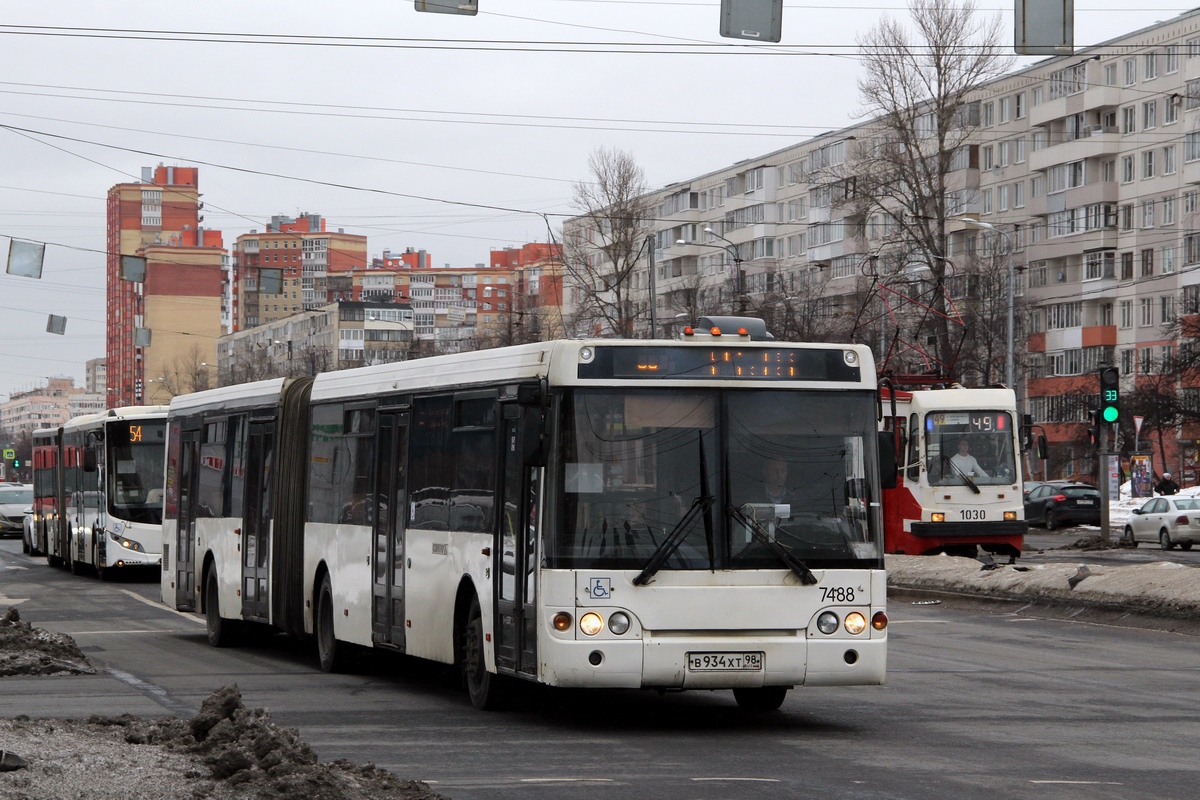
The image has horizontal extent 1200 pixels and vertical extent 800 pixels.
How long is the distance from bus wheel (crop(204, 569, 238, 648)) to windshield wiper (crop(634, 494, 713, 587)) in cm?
816

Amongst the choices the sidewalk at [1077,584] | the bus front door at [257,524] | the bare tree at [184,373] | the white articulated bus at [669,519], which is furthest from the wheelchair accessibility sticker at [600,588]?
the bare tree at [184,373]

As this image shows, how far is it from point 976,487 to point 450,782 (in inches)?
947

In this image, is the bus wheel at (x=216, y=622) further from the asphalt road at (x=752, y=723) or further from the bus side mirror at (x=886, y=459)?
the bus side mirror at (x=886, y=459)

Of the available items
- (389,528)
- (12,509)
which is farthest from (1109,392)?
(12,509)

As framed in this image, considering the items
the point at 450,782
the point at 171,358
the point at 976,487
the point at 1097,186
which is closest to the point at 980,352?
the point at 1097,186

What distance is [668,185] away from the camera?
124250 millimetres

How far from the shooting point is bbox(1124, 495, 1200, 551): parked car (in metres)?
43.5

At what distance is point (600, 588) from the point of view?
437 inches

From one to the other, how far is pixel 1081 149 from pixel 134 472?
64421 mm

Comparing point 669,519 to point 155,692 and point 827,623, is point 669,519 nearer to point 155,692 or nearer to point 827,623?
point 827,623

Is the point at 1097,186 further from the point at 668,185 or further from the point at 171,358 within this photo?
the point at 171,358

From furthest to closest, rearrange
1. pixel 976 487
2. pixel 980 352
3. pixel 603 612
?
1. pixel 980 352
2. pixel 976 487
3. pixel 603 612

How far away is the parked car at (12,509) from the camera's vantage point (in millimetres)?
55875

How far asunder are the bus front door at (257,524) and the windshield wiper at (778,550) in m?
6.78
